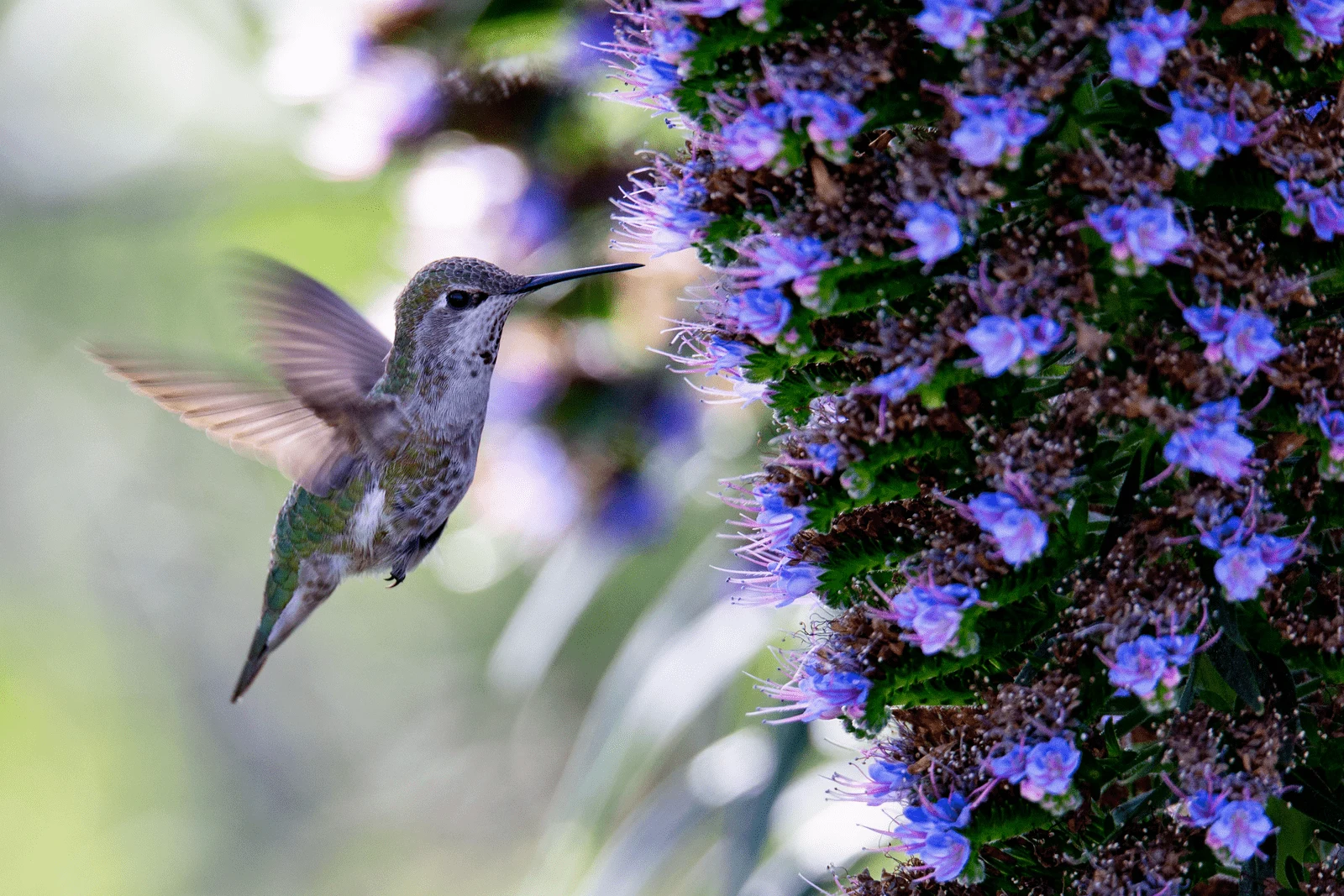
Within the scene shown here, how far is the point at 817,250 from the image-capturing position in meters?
2.46

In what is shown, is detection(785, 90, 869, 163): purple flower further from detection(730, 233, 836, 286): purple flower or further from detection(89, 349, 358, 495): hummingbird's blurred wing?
detection(89, 349, 358, 495): hummingbird's blurred wing

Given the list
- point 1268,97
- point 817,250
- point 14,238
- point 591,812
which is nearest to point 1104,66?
point 1268,97

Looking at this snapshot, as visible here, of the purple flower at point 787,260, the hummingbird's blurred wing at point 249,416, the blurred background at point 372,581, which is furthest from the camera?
the blurred background at point 372,581

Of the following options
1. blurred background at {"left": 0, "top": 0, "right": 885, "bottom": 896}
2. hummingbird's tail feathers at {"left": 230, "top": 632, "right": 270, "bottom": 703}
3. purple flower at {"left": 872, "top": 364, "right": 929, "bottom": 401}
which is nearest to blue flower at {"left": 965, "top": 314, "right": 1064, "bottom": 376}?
purple flower at {"left": 872, "top": 364, "right": 929, "bottom": 401}

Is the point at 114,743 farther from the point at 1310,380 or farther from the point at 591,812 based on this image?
the point at 1310,380

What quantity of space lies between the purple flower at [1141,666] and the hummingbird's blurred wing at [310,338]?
2261mm

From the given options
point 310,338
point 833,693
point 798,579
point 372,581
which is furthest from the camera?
point 372,581

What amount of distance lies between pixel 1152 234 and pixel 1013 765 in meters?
0.91

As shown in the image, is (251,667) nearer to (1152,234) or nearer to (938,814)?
(938,814)

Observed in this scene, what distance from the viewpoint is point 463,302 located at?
12.7ft

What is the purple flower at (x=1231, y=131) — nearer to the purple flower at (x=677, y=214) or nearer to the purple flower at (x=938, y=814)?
the purple flower at (x=677, y=214)

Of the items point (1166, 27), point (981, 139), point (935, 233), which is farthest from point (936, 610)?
point (1166, 27)

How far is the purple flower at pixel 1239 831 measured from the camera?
226cm

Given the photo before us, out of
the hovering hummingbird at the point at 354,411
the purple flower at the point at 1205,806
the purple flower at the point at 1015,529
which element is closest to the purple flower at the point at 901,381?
the purple flower at the point at 1015,529
